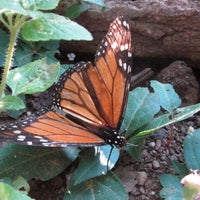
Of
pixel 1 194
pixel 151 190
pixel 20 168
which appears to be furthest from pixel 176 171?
pixel 1 194

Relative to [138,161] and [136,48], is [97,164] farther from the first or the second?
[136,48]

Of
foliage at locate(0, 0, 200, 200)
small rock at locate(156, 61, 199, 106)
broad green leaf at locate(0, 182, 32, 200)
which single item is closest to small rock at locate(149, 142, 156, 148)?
Result: foliage at locate(0, 0, 200, 200)

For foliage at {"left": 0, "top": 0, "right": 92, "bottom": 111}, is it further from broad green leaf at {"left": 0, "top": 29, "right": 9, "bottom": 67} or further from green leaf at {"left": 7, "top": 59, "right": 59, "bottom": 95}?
broad green leaf at {"left": 0, "top": 29, "right": 9, "bottom": 67}

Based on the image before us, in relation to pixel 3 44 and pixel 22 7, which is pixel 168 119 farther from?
pixel 3 44

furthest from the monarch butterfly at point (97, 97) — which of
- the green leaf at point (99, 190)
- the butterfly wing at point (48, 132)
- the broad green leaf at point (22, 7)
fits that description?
the broad green leaf at point (22, 7)

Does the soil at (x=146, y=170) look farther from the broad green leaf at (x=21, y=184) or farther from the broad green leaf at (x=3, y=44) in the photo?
the broad green leaf at (x=3, y=44)

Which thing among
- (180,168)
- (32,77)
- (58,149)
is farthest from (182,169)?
(32,77)
